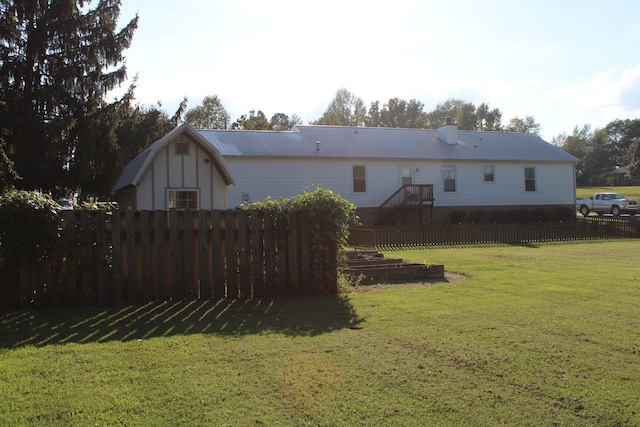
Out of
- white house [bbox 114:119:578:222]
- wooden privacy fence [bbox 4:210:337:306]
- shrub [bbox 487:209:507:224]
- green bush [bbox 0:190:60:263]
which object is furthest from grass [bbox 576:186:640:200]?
green bush [bbox 0:190:60:263]

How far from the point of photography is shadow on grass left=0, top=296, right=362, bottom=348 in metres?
6.25

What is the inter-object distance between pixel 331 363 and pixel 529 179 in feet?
117

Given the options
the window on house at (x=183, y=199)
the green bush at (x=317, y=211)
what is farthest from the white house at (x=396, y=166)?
the green bush at (x=317, y=211)

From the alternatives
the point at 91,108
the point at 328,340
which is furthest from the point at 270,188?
the point at 328,340

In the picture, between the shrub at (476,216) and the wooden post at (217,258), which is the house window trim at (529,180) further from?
the wooden post at (217,258)

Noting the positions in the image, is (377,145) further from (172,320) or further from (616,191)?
(616,191)

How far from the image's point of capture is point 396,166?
112 feet

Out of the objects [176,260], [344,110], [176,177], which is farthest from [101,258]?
[344,110]

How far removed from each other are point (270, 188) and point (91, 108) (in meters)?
10.7

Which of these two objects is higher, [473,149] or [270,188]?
[473,149]

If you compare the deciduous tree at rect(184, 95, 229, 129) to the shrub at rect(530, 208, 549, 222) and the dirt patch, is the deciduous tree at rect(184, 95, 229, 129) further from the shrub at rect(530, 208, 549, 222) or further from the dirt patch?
the dirt patch

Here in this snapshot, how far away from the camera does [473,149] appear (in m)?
37.1

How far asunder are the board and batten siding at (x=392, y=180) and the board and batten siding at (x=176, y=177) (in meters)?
9.68

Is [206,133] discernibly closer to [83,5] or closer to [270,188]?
[270,188]
